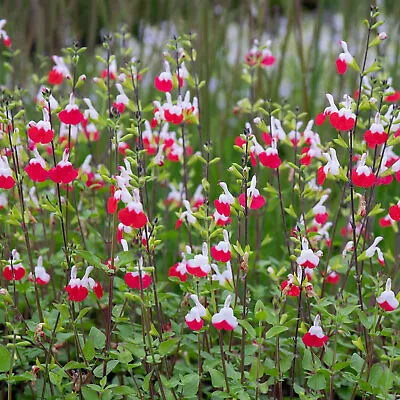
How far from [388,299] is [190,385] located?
57 cm

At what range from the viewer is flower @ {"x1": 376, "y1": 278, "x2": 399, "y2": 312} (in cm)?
171

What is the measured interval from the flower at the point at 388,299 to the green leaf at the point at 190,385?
524 millimetres

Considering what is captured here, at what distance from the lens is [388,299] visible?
1712 mm

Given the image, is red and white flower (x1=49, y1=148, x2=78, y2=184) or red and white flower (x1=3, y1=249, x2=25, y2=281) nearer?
red and white flower (x1=49, y1=148, x2=78, y2=184)

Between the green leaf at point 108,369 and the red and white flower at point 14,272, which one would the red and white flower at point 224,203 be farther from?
the red and white flower at point 14,272

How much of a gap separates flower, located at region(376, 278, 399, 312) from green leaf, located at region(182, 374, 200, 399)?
52 cm

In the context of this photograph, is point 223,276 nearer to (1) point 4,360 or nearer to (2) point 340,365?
(2) point 340,365

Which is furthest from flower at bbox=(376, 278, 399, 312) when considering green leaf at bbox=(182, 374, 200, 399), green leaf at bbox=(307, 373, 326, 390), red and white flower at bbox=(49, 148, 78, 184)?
red and white flower at bbox=(49, 148, 78, 184)

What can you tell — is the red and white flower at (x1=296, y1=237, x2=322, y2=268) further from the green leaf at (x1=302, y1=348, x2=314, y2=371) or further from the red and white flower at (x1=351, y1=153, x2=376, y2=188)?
the green leaf at (x1=302, y1=348, x2=314, y2=371)

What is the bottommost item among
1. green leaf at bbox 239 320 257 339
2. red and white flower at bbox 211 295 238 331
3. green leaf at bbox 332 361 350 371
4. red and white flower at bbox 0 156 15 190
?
green leaf at bbox 332 361 350 371

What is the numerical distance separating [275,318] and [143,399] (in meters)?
0.44

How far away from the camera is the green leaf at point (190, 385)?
1833 millimetres

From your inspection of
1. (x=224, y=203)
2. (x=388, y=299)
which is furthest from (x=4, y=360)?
(x=388, y=299)

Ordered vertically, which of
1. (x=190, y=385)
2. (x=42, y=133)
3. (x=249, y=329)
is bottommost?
(x=190, y=385)
